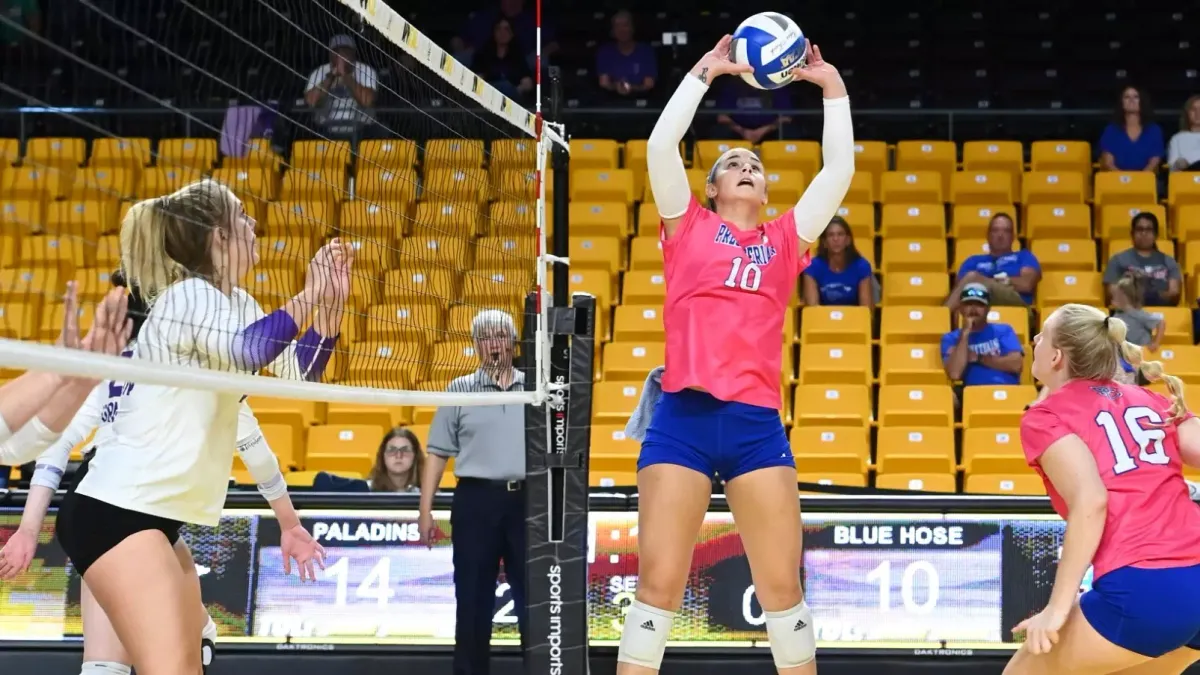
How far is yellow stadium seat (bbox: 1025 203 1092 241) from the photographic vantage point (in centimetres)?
1164

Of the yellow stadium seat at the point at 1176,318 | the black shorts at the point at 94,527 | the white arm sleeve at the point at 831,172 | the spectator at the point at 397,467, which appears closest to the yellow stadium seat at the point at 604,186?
the yellow stadium seat at the point at 1176,318

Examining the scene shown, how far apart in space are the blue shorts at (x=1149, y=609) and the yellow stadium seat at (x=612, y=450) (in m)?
5.08

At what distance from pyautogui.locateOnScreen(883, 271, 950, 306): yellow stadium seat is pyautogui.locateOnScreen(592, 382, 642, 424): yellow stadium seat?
2326mm

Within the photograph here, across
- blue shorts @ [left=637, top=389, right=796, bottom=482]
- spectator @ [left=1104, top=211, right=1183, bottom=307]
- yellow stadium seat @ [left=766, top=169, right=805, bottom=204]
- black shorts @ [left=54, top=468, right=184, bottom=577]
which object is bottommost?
black shorts @ [left=54, top=468, right=184, bottom=577]

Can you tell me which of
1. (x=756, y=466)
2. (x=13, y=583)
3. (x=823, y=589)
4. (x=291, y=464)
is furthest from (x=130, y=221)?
(x=291, y=464)

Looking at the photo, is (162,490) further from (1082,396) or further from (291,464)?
(291,464)

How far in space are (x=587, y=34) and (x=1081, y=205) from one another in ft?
17.3

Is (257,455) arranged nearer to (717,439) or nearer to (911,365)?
(717,439)

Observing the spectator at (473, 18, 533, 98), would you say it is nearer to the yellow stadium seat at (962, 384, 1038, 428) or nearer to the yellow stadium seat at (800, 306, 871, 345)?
the yellow stadium seat at (800, 306, 871, 345)

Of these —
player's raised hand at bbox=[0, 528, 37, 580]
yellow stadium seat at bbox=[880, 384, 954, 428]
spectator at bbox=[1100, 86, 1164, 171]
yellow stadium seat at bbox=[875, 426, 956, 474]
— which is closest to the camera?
player's raised hand at bbox=[0, 528, 37, 580]

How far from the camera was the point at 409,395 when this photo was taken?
15.8ft

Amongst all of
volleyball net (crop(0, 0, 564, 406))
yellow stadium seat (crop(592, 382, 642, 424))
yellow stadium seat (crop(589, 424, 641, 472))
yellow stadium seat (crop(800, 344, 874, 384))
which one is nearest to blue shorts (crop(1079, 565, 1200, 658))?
volleyball net (crop(0, 0, 564, 406))

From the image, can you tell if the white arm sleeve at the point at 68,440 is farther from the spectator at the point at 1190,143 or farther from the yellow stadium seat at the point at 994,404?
the spectator at the point at 1190,143

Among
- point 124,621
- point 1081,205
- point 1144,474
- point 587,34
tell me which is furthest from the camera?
point 587,34
